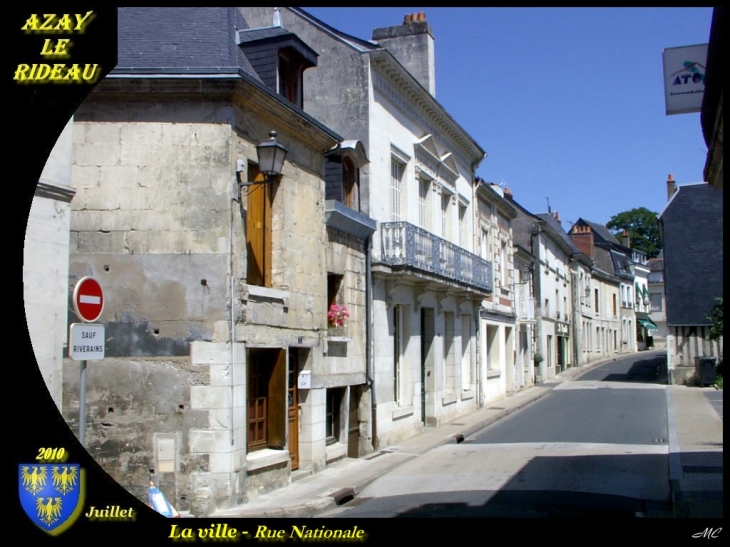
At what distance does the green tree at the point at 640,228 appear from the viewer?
49.9 metres

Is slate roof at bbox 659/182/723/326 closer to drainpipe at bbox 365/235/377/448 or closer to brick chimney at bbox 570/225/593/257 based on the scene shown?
drainpipe at bbox 365/235/377/448

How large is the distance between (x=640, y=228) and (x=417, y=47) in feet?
118

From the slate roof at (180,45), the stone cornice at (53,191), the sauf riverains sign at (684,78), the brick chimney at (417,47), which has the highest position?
the brick chimney at (417,47)

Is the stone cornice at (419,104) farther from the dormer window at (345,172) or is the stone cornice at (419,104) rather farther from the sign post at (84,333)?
the sign post at (84,333)

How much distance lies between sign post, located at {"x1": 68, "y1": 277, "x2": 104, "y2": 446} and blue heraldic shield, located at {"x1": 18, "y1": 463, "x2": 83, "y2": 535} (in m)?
0.28

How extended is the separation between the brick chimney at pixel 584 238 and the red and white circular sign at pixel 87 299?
45064mm

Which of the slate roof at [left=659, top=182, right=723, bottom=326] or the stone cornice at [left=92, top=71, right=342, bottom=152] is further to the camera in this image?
the slate roof at [left=659, top=182, right=723, bottom=326]

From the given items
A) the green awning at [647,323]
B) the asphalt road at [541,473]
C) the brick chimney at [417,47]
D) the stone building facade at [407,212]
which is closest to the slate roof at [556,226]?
the green awning at [647,323]

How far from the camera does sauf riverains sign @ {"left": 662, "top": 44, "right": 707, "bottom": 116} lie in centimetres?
809

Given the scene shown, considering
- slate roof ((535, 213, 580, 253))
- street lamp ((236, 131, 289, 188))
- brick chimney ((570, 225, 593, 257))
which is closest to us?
street lamp ((236, 131, 289, 188))

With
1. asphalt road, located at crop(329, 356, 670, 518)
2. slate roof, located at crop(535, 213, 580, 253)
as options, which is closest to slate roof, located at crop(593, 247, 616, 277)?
slate roof, located at crop(535, 213, 580, 253)

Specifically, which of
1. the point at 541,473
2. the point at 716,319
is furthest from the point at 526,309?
the point at 541,473

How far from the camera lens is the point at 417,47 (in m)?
19.8

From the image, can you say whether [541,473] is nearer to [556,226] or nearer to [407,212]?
[407,212]
